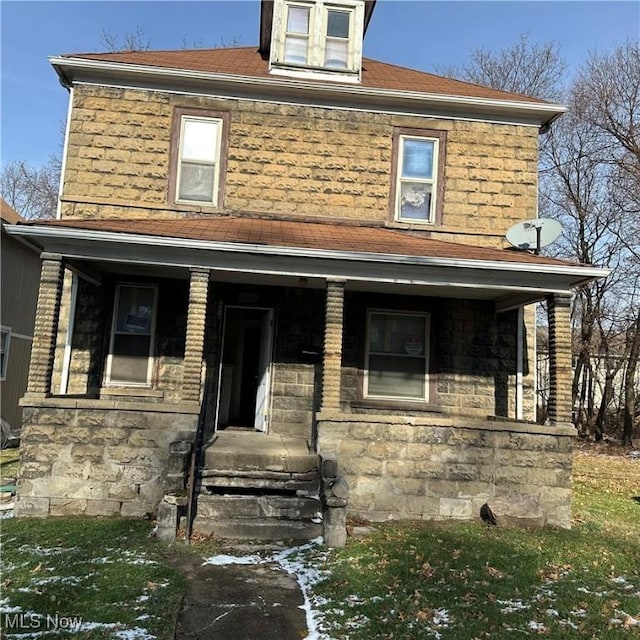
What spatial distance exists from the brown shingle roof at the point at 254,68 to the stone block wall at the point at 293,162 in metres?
0.56

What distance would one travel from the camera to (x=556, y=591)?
4.95 m

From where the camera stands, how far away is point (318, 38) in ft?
32.8

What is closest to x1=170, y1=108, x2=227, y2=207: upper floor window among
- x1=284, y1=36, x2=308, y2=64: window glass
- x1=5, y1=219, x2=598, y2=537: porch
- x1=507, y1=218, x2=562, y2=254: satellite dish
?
x1=5, y1=219, x2=598, y2=537: porch

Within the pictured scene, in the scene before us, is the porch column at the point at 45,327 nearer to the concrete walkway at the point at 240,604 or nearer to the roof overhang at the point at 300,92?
the concrete walkway at the point at 240,604

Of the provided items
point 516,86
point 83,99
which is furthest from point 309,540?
point 516,86

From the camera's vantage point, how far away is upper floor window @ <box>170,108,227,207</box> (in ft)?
30.0

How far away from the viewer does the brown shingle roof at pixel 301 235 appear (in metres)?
7.32

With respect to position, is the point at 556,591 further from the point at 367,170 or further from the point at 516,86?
the point at 516,86

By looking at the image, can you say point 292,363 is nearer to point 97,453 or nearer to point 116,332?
point 116,332

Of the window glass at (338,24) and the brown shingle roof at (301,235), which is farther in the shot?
the window glass at (338,24)

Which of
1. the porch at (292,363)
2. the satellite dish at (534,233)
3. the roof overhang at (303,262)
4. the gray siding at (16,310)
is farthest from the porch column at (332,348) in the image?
the gray siding at (16,310)

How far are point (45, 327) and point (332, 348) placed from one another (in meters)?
3.79

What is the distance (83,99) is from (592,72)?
766 inches

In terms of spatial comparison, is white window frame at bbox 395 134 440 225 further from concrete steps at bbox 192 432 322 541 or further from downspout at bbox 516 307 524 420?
concrete steps at bbox 192 432 322 541
